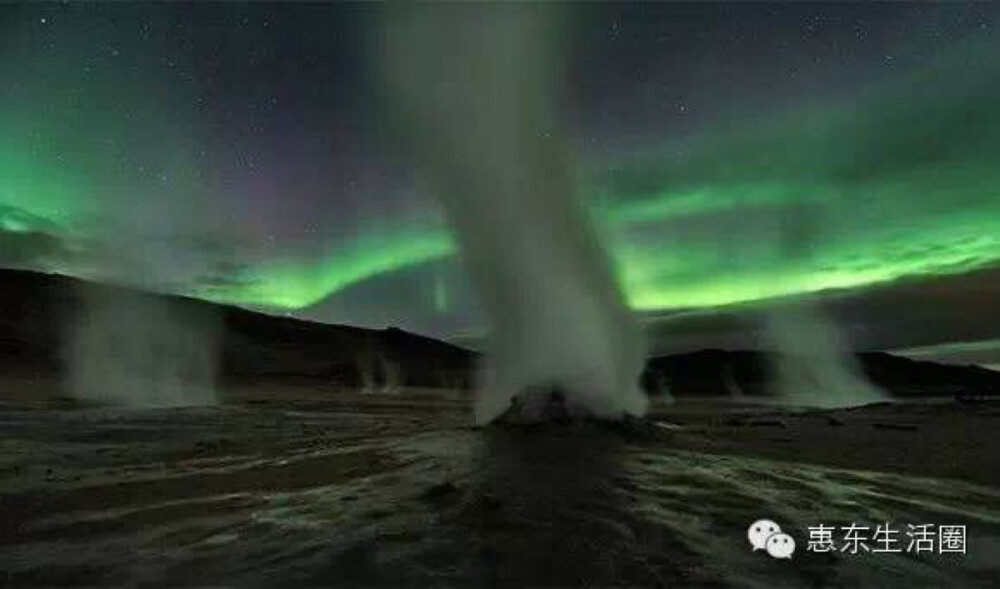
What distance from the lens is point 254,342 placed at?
5778 inches

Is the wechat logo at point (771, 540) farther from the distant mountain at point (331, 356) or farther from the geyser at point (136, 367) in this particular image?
the distant mountain at point (331, 356)

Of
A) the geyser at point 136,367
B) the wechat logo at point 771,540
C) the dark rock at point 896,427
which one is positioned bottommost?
the wechat logo at point 771,540

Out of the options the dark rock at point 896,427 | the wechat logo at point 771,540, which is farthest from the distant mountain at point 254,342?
the wechat logo at point 771,540

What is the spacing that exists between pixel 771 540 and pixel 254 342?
490 feet

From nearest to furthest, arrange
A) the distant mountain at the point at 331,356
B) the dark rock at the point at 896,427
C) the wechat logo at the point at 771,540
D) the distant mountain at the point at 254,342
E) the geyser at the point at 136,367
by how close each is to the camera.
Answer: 1. the wechat logo at the point at 771,540
2. the dark rock at the point at 896,427
3. the geyser at the point at 136,367
4. the distant mountain at the point at 254,342
5. the distant mountain at the point at 331,356

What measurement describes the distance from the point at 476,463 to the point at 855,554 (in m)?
7.78

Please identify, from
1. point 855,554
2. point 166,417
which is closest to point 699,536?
point 855,554

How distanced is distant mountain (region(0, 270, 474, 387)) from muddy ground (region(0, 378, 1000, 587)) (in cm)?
8092

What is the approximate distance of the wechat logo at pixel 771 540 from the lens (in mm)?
7988

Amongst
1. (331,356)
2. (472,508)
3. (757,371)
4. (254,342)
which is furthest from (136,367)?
(757,371)

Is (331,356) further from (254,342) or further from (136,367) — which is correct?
(136,367)

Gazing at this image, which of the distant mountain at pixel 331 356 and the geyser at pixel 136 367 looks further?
the distant mountain at pixel 331 356

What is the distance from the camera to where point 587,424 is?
2169 centimetres

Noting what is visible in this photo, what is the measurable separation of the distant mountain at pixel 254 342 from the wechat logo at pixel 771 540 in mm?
91385
